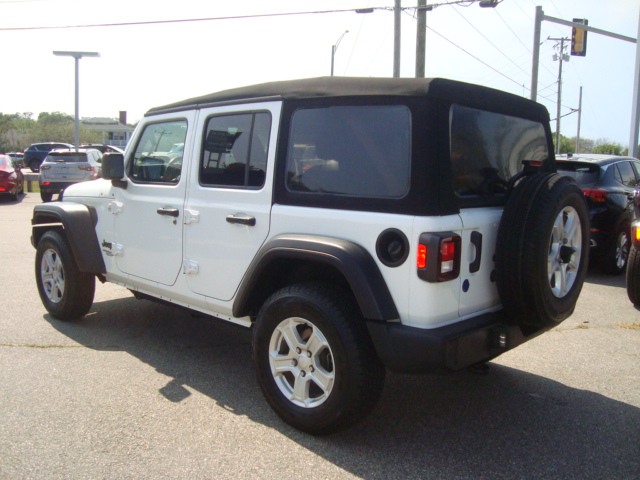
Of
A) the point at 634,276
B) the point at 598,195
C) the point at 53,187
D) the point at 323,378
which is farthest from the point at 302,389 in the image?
the point at 53,187

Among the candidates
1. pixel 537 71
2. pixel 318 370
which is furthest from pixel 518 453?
pixel 537 71

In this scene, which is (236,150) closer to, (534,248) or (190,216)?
(190,216)

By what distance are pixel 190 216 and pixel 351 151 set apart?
4.55 ft

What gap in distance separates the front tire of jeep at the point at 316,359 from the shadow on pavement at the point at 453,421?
0.20m

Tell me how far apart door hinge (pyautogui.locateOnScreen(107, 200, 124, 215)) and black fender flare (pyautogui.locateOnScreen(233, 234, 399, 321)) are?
1.91 meters

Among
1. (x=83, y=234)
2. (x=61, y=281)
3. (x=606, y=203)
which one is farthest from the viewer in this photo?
(x=606, y=203)

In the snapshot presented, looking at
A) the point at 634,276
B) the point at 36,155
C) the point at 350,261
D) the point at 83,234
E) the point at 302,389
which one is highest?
the point at 36,155

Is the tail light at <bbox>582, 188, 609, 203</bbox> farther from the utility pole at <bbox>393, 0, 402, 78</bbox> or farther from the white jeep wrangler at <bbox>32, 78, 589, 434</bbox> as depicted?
the utility pole at <bbox>393, 0, 402, 78</bbox>

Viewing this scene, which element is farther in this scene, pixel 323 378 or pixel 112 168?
pixel 112 168

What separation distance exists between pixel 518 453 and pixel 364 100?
2063mm

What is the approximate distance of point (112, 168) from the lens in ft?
15.2

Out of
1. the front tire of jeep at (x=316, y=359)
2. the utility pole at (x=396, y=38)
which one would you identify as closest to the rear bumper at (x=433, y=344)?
the front tire of jeep at (x=316, y=359)

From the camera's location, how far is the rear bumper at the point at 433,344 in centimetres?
285

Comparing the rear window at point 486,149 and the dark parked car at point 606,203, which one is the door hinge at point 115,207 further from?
the dark parked car at point 606,203
